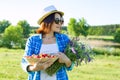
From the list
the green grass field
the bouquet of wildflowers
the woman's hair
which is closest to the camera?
the bouquet of wildflowers

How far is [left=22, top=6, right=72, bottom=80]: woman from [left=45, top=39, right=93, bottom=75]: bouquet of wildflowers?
93 millimetres

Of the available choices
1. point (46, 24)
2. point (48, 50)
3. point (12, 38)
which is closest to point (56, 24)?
point (46, 24)

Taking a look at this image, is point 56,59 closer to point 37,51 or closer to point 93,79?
point 37,51

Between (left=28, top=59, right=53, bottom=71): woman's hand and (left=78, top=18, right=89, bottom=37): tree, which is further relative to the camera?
(left=78, top=18, right=89, bottom=37): tree

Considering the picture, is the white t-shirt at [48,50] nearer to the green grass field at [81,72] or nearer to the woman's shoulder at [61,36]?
the woman's shoulder at [61,36]

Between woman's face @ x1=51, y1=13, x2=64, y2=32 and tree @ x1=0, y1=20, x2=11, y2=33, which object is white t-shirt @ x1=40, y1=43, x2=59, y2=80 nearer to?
woman's face @ x1=51, y1=13, x2=64, y2=32

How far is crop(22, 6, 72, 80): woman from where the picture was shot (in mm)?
5410

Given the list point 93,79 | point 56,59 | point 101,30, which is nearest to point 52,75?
point 56,59

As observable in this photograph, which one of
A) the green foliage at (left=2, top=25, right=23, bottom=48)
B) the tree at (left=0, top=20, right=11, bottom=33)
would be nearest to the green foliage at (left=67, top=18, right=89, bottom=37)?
the tree at (left=0, top=20, right=11, bottom=33)

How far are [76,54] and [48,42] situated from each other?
445mm

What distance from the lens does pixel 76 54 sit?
18.2 feet

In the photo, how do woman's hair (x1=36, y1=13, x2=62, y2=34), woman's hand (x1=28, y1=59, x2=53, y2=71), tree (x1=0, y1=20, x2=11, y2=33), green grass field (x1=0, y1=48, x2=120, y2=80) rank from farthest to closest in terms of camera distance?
tree (x1=0, y1=20, x2=11, y2=33) → green grass field (x1=0, y1=48, x2=120, y2=80) → woman's hair (x1=36, y1=13, x2=62, y2=34) → woman's hand (x1=28, y1=59, x2=53, y2=71)

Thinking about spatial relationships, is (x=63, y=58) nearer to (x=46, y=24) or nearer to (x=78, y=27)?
(x=46, y=24)

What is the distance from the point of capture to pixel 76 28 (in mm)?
104750
